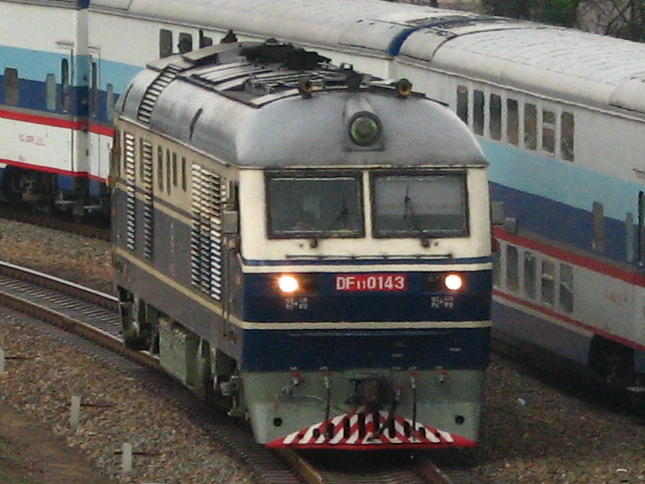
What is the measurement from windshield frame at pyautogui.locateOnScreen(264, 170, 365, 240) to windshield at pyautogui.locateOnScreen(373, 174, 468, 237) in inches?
4.8

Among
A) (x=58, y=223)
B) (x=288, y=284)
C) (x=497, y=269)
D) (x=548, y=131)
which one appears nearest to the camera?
(x=288, y=284)

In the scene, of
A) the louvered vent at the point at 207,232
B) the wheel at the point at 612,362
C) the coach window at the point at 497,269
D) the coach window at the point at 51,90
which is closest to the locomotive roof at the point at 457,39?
the coach window at the point at 497,269

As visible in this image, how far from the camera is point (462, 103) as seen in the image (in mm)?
21984

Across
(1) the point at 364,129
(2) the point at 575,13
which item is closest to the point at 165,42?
(1) the point at 364,129

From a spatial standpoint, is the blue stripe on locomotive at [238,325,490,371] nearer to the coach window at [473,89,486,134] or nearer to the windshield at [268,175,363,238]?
the windshield at [268,175,363,238]

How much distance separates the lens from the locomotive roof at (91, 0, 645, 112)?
19.1m

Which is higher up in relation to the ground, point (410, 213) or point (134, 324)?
point (410, 213)

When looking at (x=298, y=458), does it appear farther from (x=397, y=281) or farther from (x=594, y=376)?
(x=594, y=376)

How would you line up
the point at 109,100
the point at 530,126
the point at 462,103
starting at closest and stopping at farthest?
the point at 530,126
the point at 462,103
the point at 109,100

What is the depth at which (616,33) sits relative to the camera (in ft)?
153

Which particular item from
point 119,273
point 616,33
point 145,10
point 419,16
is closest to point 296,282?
point 119,273

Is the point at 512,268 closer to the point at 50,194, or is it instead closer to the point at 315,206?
the point at 315,206

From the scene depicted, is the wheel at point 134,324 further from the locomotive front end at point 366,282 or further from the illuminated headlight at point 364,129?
the illuminated headlight at point 364,129

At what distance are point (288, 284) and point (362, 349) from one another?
76cm
